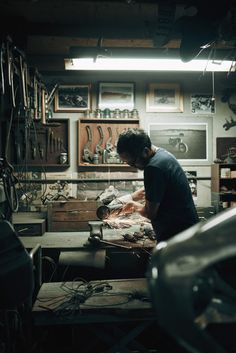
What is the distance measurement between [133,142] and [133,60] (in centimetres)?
156

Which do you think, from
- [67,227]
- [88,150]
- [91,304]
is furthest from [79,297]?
[88,150]

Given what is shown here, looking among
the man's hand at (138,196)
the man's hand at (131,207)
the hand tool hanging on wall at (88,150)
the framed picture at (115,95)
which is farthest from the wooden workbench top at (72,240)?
the framed picture at (115,95)

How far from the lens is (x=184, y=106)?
230 inches

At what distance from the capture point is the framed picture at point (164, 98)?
579 cm

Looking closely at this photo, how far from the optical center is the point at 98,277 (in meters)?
3.64

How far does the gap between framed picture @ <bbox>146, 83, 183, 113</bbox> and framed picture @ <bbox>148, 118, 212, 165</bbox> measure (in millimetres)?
216

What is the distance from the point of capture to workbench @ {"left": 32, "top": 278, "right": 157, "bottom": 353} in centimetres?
249

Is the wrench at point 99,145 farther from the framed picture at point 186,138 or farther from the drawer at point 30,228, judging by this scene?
the drawer at point 30,228

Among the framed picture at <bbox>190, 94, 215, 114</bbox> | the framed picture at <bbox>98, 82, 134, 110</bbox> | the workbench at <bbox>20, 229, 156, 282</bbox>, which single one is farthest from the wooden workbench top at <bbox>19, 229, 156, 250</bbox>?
the framed picture at <bbox>190, 94, 215, 114</bbox>

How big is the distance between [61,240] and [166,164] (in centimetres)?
150

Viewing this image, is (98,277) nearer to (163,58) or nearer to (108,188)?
(108,188)

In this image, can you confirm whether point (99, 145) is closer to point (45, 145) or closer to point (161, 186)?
point (45, 145)

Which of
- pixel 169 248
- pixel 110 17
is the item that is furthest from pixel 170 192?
pixel 110 17

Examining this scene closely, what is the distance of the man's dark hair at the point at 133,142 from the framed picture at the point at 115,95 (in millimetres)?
2905
